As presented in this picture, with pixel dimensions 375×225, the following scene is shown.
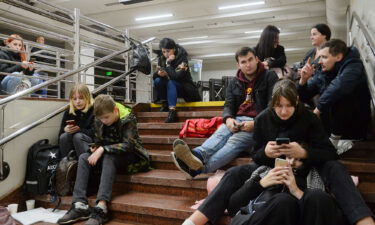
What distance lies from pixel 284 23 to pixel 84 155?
337 inches

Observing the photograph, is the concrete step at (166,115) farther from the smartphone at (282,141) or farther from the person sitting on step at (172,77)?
the smartphone at (282,141)

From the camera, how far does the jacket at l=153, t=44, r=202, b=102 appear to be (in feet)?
13.9

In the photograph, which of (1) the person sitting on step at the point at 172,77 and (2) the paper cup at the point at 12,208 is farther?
(1) the person sitting on step at the point at 172,77

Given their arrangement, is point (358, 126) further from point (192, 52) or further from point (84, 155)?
point (192, 52)

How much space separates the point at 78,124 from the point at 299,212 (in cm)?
237

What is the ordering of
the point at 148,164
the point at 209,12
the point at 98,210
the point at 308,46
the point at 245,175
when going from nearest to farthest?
the point at 245,175, the point at 98,210, the point at 148,164, the point at 209,12, the point at 308,46

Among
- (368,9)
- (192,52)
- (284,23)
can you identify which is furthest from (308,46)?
(368,9)

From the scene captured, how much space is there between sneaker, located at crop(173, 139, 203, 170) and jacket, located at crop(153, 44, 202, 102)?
183cm

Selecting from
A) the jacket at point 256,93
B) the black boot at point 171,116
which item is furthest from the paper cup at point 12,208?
the jacket at point 256,93

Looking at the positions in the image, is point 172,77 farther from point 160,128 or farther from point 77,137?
point 77,137

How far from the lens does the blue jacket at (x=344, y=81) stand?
253 cm

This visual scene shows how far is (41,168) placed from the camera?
10.2ft

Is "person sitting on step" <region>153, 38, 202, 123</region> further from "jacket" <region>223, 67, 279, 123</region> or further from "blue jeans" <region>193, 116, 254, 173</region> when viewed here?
"blue jeans" <region>193, 116, 254, 173</region>

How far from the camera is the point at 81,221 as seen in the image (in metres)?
2.65
